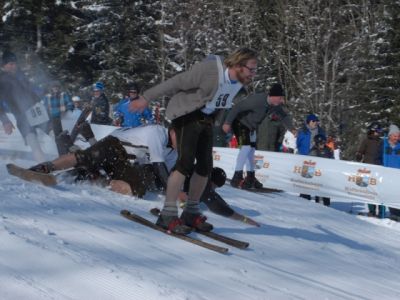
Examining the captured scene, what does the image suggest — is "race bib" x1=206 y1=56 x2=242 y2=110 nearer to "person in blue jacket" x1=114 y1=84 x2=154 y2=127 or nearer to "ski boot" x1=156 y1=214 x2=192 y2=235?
"ski boot" x1=156 y1=214 x2=192 y2=235

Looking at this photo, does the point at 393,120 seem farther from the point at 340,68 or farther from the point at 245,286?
the point at 245,286

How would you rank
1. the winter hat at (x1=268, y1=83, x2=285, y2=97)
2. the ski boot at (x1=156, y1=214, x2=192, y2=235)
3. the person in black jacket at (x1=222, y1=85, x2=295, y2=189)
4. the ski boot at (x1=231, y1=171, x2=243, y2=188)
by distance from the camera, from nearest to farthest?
the ski boot at (x1=156, y1=214, x2=192, y2=235), the person in black jacket at (x1=222, y1=85, x2=295, y2=189), the winter hat at (x1=268, y1=83, x2=285, y2=97), the ski boot at (x1=231, y1=171, x2=243, y2=188)

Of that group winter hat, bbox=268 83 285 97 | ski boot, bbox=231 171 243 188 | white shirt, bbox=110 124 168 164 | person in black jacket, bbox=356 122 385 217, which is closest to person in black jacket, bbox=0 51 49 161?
white shirt, bbox=110 124 168 164

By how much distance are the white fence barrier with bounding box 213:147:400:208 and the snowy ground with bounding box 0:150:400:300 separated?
13.1ft

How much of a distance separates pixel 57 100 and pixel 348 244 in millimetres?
7797

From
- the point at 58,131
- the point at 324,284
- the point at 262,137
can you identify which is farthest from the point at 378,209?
the point at 324,284

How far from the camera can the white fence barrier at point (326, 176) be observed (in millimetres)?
12172

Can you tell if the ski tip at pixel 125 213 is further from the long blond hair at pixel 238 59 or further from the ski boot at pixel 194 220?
the long blond hair at pixel 238 59

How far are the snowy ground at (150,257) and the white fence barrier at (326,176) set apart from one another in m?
4.01

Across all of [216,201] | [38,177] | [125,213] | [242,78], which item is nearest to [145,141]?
[216,201]

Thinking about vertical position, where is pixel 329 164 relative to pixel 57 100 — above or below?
below

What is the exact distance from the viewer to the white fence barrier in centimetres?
1217

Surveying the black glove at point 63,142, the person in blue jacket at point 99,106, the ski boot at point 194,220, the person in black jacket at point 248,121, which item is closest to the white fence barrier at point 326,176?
the person in black jacket at point 248,121

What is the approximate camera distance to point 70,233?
16.0 feet
